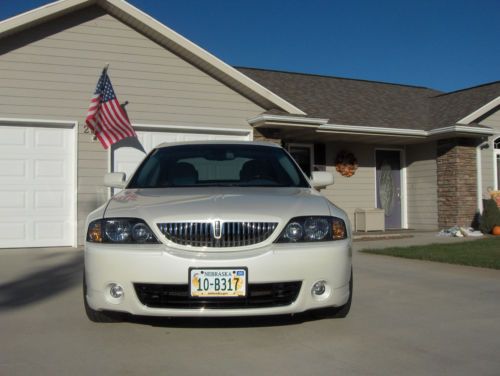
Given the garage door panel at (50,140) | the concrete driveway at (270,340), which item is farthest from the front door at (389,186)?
the concrete driveway at (270,340)

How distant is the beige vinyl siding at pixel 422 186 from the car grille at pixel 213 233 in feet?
38.9

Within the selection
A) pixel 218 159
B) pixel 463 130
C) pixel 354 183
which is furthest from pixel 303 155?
pixel 218 159

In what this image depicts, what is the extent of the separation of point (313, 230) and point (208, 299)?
0.87 metres

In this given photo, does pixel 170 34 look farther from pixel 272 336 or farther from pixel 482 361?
pixel 482 361

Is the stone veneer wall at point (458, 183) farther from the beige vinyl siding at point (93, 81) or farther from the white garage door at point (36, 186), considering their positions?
the white garage door at point (36, 186)

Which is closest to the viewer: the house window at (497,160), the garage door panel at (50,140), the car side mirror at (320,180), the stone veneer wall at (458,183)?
the car side mirror at (320,180)

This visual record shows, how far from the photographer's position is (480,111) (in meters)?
13.9

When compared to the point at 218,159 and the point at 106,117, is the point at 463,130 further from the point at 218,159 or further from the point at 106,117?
the point at 218,159

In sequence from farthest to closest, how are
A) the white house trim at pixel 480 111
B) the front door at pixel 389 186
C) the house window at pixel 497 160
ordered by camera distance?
the front door at pixel 389 186 < the house window at pixel 497 160 < the white house trim at pixel 480 111

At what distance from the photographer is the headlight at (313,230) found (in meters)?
3.80

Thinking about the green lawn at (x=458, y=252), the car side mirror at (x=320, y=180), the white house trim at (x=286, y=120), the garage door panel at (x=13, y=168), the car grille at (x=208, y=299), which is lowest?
the green lawn at (x=458, y=252)

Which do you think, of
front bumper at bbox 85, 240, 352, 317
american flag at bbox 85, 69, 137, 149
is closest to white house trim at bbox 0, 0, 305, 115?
american flag at bbox 85, 69, 137, 149

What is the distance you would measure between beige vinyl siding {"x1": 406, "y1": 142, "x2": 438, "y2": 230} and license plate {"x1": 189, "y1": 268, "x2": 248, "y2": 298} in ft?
39.4

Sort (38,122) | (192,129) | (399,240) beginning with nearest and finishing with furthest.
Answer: (38,122) → (192,129) → (399,240)
